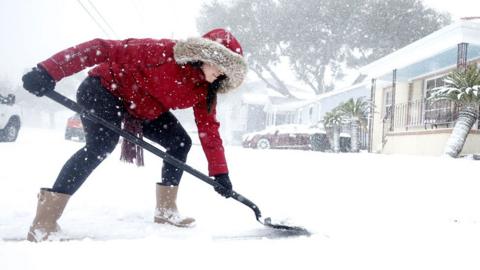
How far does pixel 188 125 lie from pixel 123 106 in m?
49.3

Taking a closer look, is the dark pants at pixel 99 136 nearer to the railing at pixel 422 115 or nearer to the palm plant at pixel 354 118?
the railing at pixel 422 115

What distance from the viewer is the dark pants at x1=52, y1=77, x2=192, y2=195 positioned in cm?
214

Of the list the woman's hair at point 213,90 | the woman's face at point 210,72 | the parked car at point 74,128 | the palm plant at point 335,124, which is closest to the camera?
the woman's face at point 210,72

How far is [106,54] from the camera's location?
2.24 m

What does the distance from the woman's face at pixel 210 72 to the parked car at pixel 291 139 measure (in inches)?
475

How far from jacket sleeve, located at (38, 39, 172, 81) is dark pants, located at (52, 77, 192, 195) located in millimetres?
171

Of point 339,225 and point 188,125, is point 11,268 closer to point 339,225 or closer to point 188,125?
point 339,225

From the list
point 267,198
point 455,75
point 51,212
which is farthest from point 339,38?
point 51,212

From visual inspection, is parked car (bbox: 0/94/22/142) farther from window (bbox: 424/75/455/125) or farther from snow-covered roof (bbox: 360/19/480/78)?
snow-covered roof (bbox: 360/19/480/78)

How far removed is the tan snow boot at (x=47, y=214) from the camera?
6.63 ft

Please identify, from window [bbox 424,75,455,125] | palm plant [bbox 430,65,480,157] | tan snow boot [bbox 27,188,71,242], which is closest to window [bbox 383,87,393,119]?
window [bbox 424,75,455,125]

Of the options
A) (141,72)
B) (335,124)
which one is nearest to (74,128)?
(335,124)

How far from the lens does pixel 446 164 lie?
5371mm

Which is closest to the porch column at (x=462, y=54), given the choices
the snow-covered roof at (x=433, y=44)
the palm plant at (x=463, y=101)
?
the snow-covered roof at (x=433, y=44)
